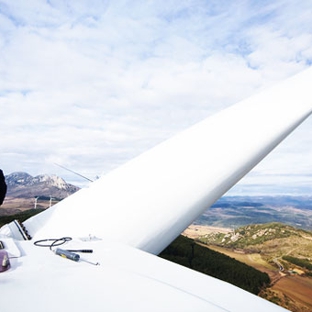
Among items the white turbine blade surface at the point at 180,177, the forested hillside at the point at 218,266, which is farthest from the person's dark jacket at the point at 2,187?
the forested hillside at the point at 218,266

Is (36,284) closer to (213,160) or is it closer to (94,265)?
(94,265)

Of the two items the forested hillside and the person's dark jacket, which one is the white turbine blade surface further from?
the forested hillside

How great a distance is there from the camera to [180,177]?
2.54 meters

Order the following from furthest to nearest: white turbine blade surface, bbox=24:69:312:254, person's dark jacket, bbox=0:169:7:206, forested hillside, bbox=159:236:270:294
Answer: forested hillside, bbox=159:236:270:294 < white turbine blade surface, bbox=24:69:312:254 < person's dark jacket, bbox=0:169:7:206

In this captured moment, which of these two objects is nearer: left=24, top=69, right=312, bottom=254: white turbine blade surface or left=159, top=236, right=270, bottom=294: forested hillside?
left=24, top=69, right=312, bottom=254: white turbine blade surface

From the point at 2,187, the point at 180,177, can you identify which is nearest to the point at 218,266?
the point at 180,177

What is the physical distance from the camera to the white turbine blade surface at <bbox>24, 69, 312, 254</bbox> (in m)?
2.51

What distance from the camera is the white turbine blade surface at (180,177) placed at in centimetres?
251

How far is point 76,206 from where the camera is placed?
9.63 ft

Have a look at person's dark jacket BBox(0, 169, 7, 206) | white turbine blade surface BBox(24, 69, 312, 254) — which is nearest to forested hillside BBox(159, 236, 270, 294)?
white turbine blade surface BBox(24, 69, 312, 254)

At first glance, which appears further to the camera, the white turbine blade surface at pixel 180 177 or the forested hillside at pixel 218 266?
the forested hillside at pixel 218 266

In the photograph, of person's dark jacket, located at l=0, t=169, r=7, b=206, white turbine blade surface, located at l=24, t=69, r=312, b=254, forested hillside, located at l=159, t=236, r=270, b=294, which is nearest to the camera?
person's dark jacket, located at l=0, t=169, r=7, b=206

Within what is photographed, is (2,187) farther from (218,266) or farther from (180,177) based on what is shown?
(218,266)

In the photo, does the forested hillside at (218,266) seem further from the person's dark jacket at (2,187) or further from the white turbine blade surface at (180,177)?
the person's dark jacket at (2,187)
